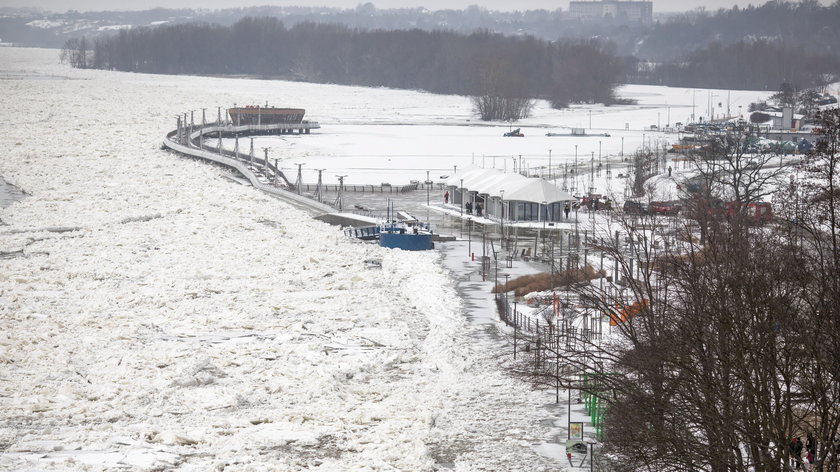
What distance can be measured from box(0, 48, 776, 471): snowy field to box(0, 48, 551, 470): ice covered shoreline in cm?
6

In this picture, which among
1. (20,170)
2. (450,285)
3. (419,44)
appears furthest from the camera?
(419,44)

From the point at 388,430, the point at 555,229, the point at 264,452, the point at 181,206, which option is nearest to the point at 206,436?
the point at 264,452

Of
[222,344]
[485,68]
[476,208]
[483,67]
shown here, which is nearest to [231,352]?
[222,344]

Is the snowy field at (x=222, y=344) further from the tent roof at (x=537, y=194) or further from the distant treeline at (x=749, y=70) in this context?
the distant treeline at (x=749, y=70)

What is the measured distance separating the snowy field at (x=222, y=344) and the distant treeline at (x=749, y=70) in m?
118

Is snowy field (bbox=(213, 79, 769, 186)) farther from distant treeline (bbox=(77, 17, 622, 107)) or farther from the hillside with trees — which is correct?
distant treeline (bbox=(77, 17, 622, 107))

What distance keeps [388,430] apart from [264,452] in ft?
7.88

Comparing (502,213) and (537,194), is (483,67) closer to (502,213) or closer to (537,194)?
(537,194)

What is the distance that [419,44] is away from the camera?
187125 mm

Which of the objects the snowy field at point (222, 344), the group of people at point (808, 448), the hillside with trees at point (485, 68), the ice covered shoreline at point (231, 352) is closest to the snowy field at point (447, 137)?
the hillside with trees at point (485, 68)

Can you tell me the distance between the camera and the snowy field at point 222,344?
70.3ft

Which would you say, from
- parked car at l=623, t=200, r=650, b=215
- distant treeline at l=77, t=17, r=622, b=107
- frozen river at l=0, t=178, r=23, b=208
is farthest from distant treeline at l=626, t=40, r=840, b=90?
frozen river at l=0, t=178, r=23, b=208

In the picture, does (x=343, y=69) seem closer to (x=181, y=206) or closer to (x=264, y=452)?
(x=181, y=206)

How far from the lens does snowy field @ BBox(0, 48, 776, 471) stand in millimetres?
21438
